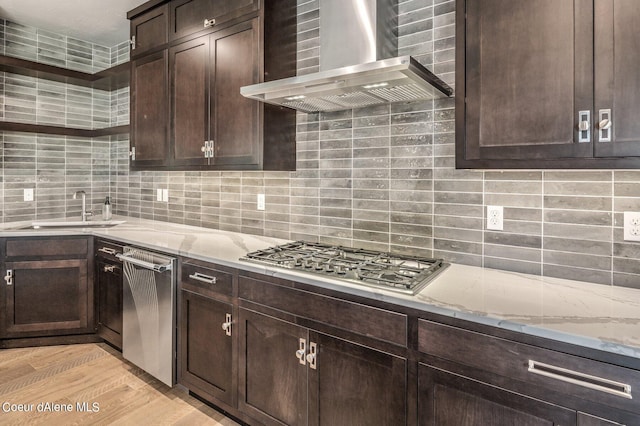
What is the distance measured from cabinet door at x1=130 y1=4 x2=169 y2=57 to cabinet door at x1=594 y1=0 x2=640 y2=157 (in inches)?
103

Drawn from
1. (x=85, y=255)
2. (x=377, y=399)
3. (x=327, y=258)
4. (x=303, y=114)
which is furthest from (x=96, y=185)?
(x=377, y=399)

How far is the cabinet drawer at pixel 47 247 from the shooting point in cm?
276

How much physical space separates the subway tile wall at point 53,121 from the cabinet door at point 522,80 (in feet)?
11.4

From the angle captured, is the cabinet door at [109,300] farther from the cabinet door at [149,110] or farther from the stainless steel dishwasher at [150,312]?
the cabinet door at [149,110]

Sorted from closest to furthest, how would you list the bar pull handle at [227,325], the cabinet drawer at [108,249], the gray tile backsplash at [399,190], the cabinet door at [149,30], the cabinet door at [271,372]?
the gray tile backsplash at [399,190] < the cabinet door at [271,372] < the bar pull handle at [227,325] < the cabinet drawer at [108,249] < the cabinet door at [149,30]

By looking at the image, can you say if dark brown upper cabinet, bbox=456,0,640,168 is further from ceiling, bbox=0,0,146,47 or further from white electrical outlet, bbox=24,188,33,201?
white electrical outlet, bbox=24,188,33,201

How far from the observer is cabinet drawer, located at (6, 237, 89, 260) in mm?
2764

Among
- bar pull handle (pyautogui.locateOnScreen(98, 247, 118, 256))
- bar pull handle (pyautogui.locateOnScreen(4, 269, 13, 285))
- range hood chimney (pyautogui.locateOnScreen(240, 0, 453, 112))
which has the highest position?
range hood chimney (pyautogui.locateOnScreen(240, 0, 453, 112))

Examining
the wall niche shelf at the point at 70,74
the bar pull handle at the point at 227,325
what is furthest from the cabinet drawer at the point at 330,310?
the wall niche shelf at the point at 70,74

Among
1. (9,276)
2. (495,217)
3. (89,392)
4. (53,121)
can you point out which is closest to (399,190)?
(495,217)

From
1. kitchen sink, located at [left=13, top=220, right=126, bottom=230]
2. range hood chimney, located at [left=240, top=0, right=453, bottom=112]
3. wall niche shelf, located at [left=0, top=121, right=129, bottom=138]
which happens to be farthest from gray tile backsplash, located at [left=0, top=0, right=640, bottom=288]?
kitchen sink, located at [left=13, top=220, right=126, bottom=230]

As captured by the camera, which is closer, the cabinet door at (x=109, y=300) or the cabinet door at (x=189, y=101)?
the cabinet door at (x=189, y=101)

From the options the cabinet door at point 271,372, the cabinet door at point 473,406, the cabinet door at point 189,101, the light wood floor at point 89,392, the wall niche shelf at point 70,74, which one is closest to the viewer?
the cabinet door at point 473,406

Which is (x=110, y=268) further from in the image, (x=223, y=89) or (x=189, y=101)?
(x=223, y=89)
